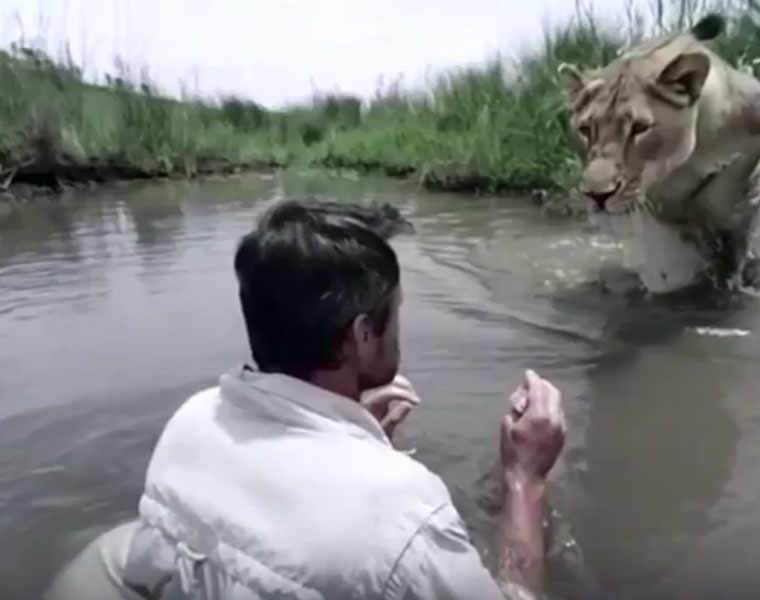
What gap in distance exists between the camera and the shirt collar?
1.81m

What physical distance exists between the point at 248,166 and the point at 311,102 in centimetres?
116

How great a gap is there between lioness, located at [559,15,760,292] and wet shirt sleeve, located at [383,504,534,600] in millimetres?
2602

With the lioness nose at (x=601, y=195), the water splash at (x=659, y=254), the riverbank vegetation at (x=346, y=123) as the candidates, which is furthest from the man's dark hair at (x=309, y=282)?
the riverbank vegetation at (x=346, y=123)

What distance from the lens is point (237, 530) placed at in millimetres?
1711

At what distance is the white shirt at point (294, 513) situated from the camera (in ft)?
5.44

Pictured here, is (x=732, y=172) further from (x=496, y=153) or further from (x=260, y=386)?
(x=496, y=153)

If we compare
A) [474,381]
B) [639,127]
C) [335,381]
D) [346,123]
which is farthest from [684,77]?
[346,123]

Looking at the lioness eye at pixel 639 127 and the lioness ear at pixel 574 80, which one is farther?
the lioness ear at pixel 574 80

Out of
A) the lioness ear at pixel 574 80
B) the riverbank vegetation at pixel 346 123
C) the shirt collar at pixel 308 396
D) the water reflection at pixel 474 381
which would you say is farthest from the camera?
the riverbank vegetation at pixel 346 123

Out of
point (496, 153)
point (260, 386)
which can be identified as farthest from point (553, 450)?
point (496, 153)

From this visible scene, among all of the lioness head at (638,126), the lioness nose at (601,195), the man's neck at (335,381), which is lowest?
the lioness nose at (601,195)

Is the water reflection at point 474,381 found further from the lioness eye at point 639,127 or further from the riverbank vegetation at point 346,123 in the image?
the riverbank vegetation at point 346,123

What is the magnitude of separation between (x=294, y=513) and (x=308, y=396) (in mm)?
197

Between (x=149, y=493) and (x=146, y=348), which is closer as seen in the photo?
(x=149, y=493)
